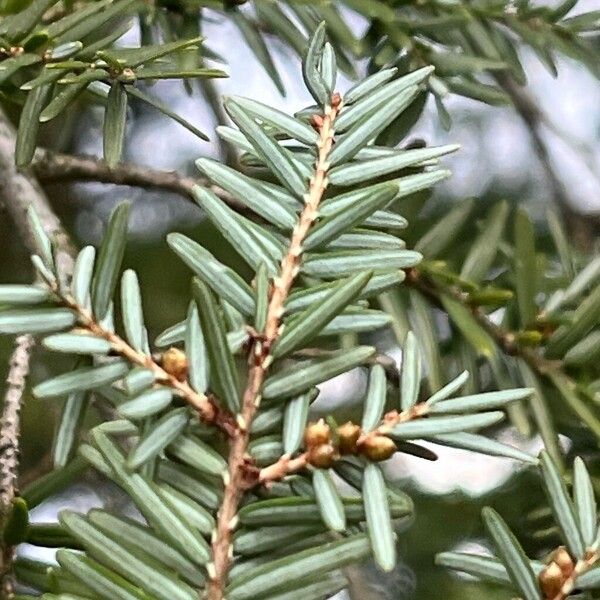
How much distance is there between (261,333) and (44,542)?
3.2 inches

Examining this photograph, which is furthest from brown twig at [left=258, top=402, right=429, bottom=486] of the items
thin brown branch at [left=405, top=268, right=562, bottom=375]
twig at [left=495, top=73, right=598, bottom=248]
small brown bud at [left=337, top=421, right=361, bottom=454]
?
twig at [left=495, top=73, right=598, bottom=248]

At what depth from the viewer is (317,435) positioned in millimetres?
180

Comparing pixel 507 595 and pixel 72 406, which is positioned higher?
pixel 72 406

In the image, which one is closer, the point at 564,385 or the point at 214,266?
the point at 214,266

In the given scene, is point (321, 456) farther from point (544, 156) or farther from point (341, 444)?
point (544, 156)

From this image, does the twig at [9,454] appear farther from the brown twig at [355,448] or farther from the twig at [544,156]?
the twig at [544,156]

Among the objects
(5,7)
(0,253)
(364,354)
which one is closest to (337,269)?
(364,354)

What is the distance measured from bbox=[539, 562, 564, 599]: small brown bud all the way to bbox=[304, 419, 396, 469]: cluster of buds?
5cm

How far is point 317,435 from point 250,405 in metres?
0.01

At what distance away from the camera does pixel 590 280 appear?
0.33m

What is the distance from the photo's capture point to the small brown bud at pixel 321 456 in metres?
0.18

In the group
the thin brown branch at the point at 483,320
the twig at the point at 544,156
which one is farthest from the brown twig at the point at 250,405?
the twig at the point at 544,156

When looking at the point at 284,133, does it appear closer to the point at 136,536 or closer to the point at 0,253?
the point at 136,536

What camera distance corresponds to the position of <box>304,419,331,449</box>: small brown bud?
0.18 metres
